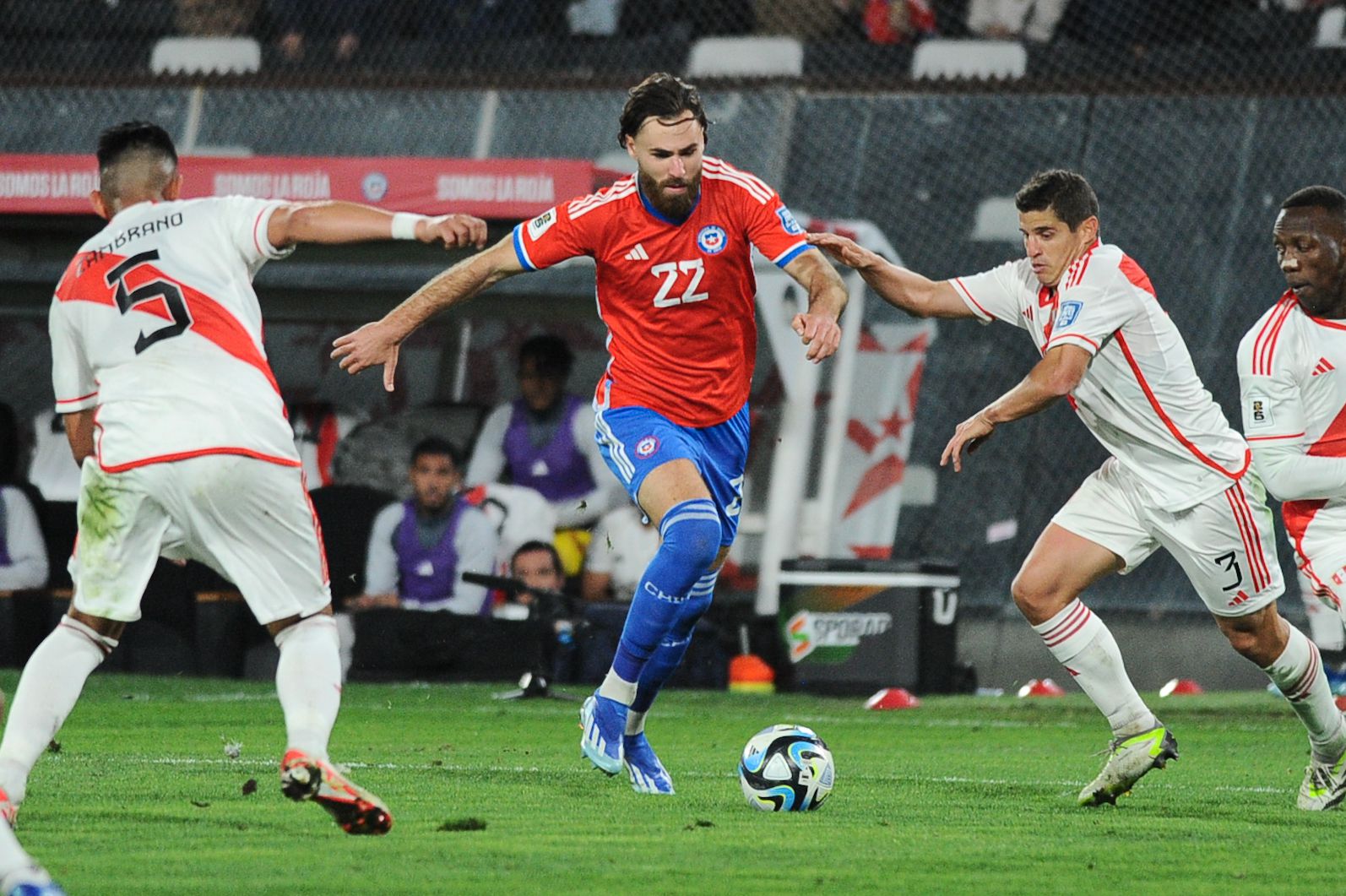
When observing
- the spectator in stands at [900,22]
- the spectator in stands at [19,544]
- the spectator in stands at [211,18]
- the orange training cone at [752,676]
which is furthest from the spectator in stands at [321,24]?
the orange training cone at [752,676]

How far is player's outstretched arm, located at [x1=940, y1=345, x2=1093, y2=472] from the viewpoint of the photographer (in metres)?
6.41

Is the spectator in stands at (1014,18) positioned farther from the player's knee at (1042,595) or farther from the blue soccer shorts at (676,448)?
the player's knee at (1042,595)

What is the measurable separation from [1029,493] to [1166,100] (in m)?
2.77

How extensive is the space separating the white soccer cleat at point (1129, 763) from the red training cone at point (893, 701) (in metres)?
4.68

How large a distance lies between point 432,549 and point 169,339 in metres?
6.86

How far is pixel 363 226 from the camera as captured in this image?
17.7 ft

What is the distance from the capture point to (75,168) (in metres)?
12.6

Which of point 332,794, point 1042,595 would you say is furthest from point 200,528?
point 1042,595

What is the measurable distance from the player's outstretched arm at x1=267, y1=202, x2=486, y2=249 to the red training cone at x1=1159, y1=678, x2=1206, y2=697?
7.41 meters

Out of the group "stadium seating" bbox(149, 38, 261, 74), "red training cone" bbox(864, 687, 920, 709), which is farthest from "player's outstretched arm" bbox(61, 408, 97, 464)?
"stadium seating" bbox(149, 38, 261, 74)

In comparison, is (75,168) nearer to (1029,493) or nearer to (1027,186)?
(1029,493)

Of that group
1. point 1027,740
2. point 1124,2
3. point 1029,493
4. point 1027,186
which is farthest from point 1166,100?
point 1027,186

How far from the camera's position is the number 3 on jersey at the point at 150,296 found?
18.0 feet

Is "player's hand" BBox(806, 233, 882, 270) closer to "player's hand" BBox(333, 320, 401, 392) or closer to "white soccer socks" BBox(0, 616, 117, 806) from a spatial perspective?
"player's hand" BBox(333, 320, 401, 392)
